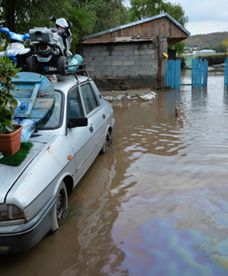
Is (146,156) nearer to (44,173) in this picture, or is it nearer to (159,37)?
(44,173)

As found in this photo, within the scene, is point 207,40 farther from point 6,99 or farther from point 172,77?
point 6,99

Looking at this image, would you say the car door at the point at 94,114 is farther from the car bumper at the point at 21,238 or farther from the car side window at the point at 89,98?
the car bumper at the point at 21,238

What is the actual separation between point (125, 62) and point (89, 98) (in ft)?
45.9

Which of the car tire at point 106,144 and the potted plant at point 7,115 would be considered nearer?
the potted plant at point 7,115

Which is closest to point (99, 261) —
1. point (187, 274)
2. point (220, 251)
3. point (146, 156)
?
point (187, 274)

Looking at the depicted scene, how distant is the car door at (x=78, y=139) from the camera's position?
500 centimetres

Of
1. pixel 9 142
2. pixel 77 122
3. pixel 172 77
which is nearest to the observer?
pixel 9 142

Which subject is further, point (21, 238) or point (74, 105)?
point (74, 105)

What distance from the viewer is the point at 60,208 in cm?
453

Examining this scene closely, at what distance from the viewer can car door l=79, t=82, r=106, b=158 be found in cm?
615

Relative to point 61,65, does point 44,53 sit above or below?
above

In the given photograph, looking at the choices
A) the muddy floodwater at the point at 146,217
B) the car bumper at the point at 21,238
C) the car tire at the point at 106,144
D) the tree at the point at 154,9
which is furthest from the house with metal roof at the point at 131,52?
the tree at the point at 154,9

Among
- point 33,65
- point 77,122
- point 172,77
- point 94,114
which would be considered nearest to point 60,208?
point 77,122

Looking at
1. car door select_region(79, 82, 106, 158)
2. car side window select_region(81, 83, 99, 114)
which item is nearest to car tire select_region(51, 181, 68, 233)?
car door select_region(79, 82, 106, 158)
